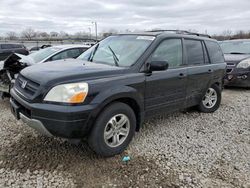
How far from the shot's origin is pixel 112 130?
342 centimetres

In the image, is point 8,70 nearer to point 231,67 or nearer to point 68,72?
point 68,72

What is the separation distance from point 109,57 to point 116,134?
4.28ft

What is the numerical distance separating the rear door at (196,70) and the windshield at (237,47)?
463cm

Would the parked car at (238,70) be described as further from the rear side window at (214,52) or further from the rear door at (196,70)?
the rear door at (196,70)

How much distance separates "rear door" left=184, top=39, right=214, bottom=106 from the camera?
15.3 ft

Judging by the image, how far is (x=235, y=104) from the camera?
21.1 feet

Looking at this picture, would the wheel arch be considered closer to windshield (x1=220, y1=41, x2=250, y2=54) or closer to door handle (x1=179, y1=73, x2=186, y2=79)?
door handle (x1=179, y1=73, x2=186, y2=79)

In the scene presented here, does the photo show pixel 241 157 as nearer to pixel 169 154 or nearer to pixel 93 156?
pixel 169 154

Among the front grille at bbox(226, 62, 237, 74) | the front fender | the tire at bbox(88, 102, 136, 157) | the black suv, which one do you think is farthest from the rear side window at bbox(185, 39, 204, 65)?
the front grille at bbox(226, 62, 237, 74)

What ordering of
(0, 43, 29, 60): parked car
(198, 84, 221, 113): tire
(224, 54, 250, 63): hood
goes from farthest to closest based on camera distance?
(0, 43, 29, 60): parked car → (224, 54, 250, 63): hood → (198, 84, 221, 113): tire

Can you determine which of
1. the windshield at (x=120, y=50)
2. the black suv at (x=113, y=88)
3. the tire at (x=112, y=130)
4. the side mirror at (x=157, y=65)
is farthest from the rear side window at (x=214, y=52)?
the tire at (x=112, y=130)

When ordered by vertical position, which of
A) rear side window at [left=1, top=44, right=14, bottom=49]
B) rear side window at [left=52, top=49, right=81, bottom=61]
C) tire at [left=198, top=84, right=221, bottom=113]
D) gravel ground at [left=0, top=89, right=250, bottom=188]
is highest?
rear side window at [left=1, top=44, right=14, bottom=49]

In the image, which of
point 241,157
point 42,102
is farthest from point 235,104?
point 42,102

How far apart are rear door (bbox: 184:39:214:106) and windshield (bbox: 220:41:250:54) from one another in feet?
15.2
